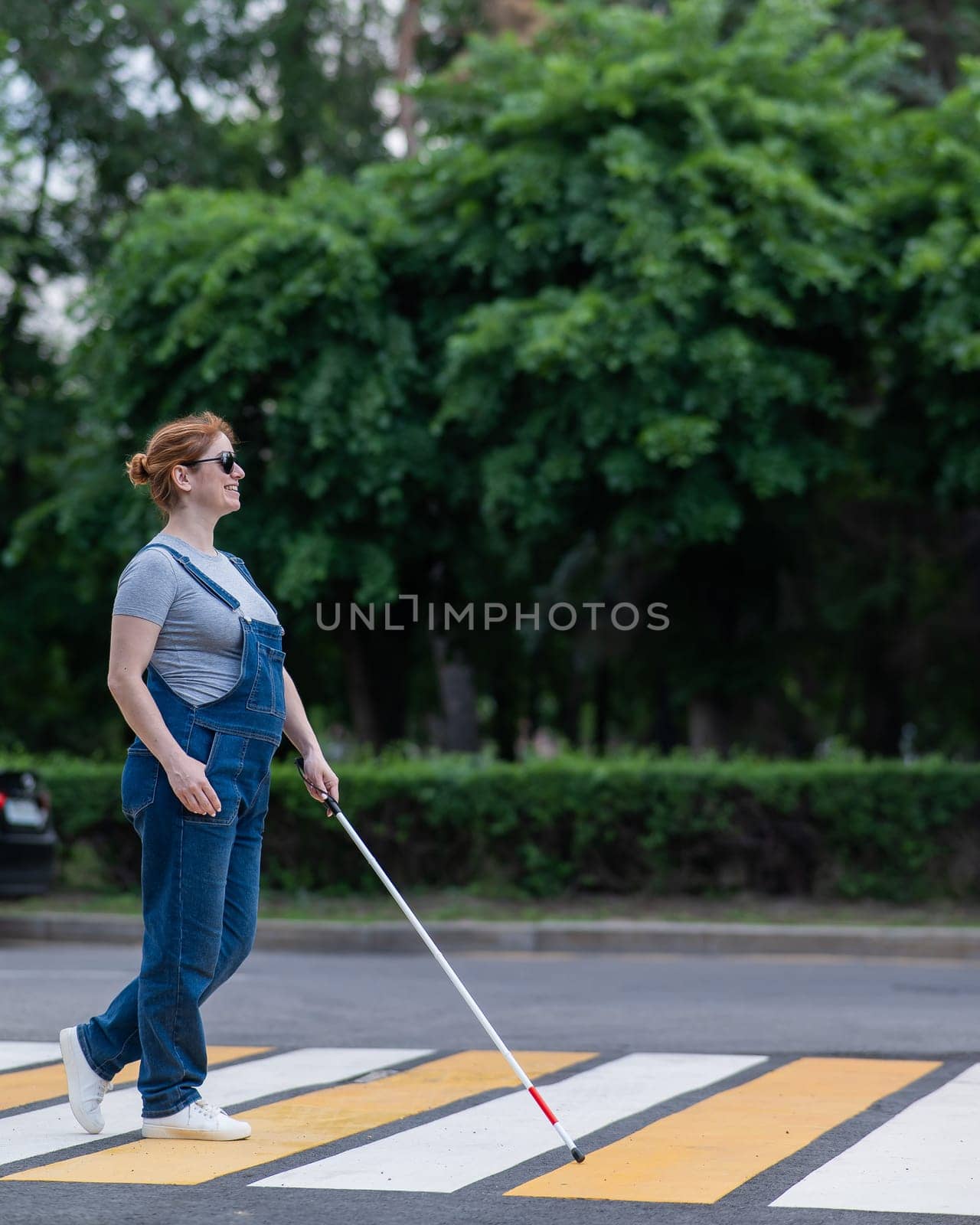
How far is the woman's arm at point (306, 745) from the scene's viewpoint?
5152 millimetres

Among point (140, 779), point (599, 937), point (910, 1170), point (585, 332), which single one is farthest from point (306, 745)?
point (585, 332)

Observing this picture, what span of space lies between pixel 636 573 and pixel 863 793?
27.9 feet

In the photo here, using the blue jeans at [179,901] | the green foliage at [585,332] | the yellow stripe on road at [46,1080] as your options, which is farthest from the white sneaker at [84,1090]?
the green foliage at [585,332]

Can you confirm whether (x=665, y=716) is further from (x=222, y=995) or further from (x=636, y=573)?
(x=222, y=995)

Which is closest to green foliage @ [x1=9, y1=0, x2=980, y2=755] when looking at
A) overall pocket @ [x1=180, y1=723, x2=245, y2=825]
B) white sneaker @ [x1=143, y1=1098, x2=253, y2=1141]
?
overall pocket @ [x1=180, y1=723, x2=245, y2=825]

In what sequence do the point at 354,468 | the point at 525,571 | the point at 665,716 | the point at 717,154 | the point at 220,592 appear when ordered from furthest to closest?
the point at 665,716 → the point at 525,571 → the point at 354,468 → the point at 717,154 → the point at 220,592

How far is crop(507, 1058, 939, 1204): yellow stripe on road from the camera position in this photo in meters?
4.25

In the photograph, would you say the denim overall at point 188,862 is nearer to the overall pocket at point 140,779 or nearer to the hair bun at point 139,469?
the overall pocket at point 140,779

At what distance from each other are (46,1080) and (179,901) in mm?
1558

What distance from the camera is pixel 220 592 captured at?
484 cm

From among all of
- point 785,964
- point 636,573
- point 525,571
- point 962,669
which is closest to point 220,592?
point 785,964

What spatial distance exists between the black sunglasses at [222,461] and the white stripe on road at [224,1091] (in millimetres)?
1857

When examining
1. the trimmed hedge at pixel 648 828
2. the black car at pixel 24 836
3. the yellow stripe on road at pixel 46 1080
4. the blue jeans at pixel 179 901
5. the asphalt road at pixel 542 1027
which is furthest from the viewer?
the trimmed hedge at pixel 648 828

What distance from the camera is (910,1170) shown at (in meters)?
4.42
